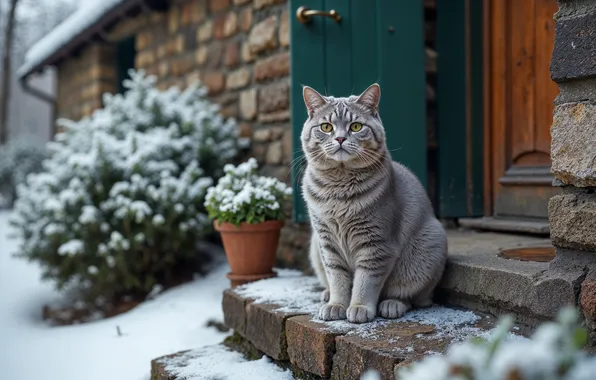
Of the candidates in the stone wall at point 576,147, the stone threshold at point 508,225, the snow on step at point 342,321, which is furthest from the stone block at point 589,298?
the stone threshold at point 508,225

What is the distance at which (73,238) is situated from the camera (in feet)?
15.0

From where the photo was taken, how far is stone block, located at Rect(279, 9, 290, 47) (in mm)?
4027

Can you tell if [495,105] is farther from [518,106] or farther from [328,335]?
[328,335]

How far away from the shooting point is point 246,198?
3.35 m

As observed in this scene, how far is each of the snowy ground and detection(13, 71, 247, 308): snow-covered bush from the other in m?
0.39

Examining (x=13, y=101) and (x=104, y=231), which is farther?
(x=13, y=101)

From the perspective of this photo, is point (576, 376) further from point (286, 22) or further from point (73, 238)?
point (73, 238)

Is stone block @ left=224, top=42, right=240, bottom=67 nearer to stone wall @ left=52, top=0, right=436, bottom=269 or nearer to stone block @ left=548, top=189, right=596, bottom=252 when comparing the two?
stone wall @ left=52, top=0, right=436, bottom=269

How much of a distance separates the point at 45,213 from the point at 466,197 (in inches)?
140

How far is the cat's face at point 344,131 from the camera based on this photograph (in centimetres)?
229

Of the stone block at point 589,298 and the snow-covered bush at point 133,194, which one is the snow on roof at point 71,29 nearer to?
the snow-covered bush at point 133,194

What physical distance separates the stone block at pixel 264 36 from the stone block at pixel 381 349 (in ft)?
8.70

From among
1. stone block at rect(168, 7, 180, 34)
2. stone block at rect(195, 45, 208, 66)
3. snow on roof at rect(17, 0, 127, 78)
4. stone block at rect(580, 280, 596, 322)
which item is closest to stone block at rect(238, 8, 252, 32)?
stone block at rect(195, 45, 208, 66)

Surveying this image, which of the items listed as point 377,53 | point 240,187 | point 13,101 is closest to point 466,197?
point 377,53
